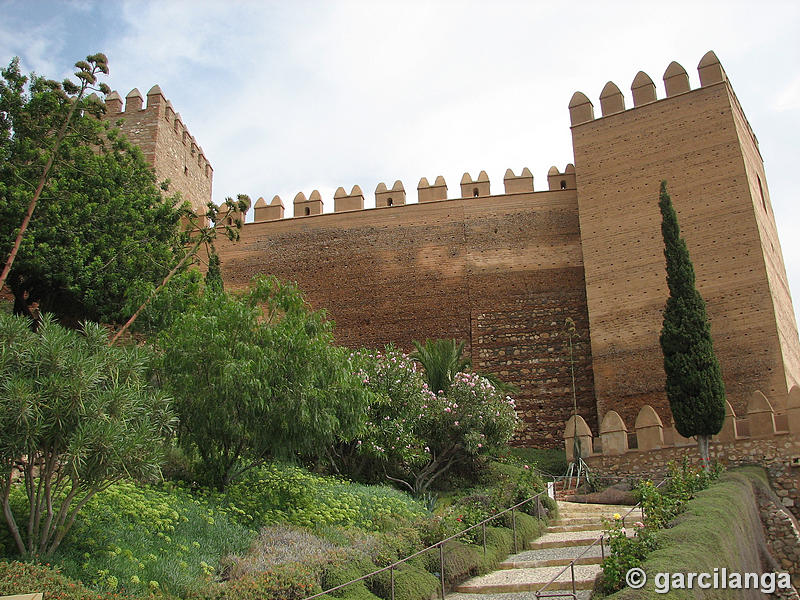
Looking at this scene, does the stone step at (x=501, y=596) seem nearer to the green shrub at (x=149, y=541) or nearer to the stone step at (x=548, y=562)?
the stone step at (x=548, y=562)

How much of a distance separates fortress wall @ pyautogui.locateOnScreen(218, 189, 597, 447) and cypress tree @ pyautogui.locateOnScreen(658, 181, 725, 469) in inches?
162

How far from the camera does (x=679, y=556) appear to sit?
5.57m

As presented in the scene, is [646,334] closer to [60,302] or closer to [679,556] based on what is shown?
[679,556]

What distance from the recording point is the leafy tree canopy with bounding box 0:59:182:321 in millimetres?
12602

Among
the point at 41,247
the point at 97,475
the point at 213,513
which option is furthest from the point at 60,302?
the point at 97,475

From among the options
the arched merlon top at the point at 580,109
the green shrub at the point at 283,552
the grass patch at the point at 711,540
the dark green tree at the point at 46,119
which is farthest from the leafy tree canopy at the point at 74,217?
the arched merlon top at the point at 580,109

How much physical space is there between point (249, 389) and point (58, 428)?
2.66 metres

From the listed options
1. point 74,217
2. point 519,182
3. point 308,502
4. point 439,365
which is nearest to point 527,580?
point 308,502

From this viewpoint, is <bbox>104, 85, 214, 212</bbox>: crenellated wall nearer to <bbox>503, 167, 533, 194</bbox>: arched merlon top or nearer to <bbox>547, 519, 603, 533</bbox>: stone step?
<bbox>503, 167, 533, 194</bbox>: arched merlon top

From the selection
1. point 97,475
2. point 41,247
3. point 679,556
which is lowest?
point 679,556

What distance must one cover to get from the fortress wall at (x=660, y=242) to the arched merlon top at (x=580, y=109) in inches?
9.5

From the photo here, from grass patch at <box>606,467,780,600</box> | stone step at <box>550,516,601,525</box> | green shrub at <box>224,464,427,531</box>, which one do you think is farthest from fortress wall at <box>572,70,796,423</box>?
green shrub at <box>224,464,427,531</box>

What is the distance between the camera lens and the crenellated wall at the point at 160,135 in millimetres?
19781

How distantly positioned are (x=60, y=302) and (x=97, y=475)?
886 cm
